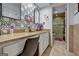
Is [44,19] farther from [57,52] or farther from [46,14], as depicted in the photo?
[57,52]

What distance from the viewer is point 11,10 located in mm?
1921

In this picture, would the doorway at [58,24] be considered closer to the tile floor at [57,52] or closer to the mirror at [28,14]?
the tile floor at [57,52]

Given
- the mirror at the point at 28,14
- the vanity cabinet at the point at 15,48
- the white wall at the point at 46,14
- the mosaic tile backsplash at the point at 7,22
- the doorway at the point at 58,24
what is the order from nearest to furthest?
1. the vanity cabinet at the point at 15,48
2. the mosaic tile backsplash at the point at 7,22
3. the white wall at the point at 46,14
4. the mirror at the point at 28,14
5. the doorway at the point at 58,24

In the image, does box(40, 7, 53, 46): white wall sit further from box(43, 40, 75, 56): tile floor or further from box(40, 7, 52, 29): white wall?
box(43, 40, 75, 56): tile floor

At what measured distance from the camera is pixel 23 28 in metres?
2.40

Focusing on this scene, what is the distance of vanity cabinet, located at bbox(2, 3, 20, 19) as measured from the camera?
5.74ft

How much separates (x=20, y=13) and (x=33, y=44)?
1.07 metres

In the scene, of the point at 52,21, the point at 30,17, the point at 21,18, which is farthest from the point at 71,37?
the point at 21,18

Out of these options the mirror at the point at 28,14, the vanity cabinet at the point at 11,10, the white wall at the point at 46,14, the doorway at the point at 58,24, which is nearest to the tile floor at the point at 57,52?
the doorway at the point at 58,24

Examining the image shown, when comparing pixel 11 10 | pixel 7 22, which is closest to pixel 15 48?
pixel 7 22

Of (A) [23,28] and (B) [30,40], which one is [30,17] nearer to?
(A) [23,28]

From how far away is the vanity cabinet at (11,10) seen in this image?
1749 millimetres

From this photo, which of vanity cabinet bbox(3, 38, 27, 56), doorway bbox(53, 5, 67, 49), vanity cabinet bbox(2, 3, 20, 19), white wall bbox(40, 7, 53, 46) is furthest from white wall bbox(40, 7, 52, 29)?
vanity cabinet bbox(3, 38, 27, 56)

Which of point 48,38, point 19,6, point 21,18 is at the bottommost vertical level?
point 48,38
